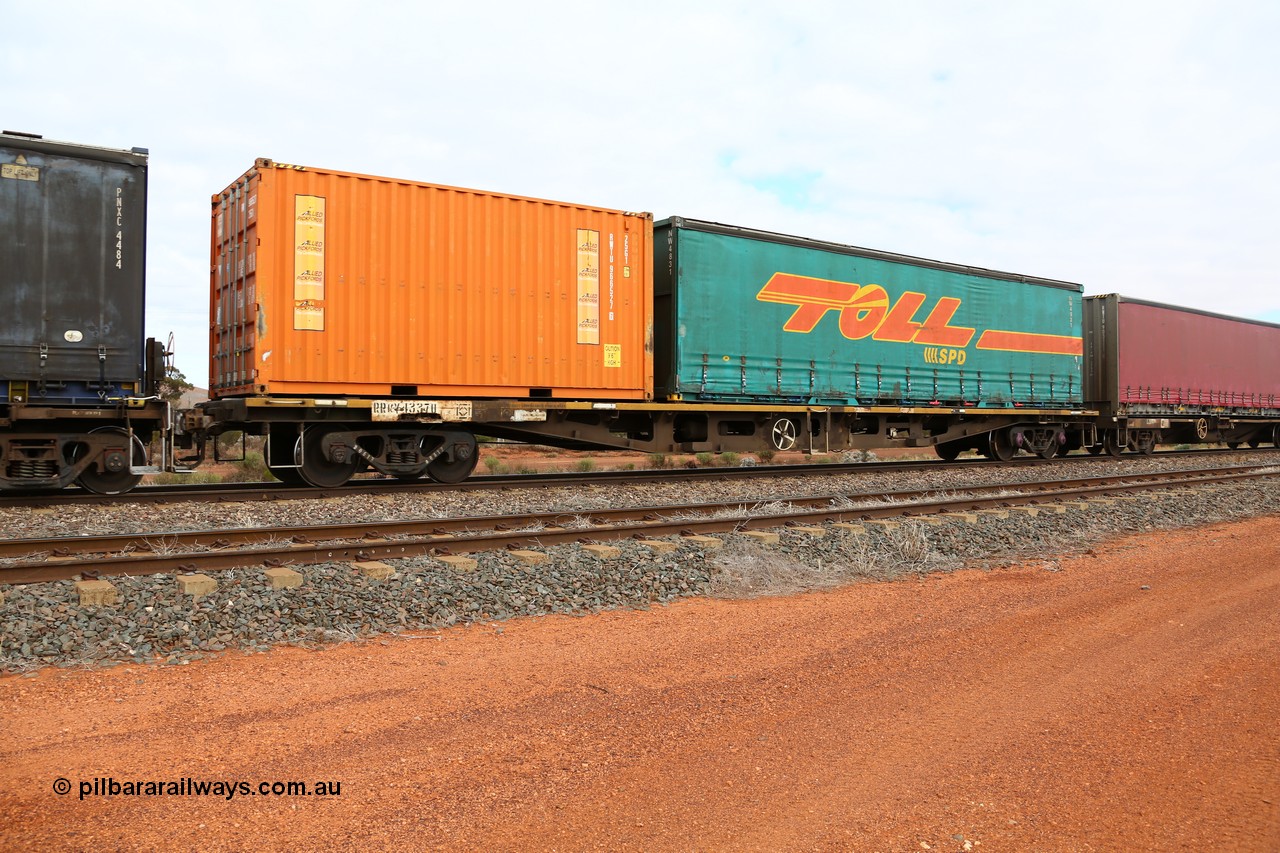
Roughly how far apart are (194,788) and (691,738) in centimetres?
187

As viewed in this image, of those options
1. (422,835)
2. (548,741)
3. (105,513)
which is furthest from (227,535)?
(422,835)

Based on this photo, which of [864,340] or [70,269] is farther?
[864,340]

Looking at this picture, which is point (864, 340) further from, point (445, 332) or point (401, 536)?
point (401, 536)

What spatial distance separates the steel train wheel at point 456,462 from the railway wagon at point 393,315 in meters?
0.02

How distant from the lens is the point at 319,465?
10.9m

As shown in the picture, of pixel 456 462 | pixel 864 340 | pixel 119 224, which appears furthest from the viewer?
pixel 864 340

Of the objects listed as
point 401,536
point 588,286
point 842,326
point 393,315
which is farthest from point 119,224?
point 842,326

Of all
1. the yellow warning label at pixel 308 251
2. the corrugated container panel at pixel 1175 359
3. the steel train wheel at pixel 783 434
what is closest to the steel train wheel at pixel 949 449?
the corrugated container panel at pixel 1175 359

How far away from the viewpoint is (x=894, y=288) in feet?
52.5

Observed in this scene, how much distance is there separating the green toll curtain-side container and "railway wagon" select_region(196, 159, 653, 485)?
1.37 meters

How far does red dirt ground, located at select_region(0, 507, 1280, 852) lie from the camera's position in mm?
2951

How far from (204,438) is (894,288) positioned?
11368 mm

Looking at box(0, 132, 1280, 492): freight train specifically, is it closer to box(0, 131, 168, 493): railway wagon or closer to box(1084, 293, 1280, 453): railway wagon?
box(0, 131, 168, 493): railway wagon

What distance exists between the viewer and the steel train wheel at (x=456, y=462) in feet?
38.4
